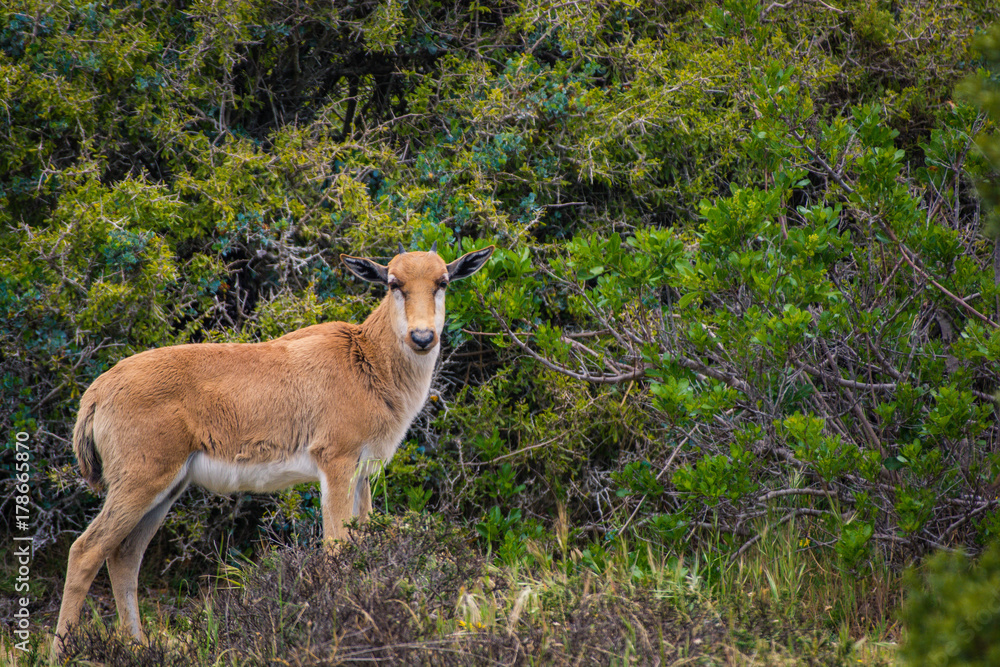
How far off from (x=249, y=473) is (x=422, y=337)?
155 centimetres

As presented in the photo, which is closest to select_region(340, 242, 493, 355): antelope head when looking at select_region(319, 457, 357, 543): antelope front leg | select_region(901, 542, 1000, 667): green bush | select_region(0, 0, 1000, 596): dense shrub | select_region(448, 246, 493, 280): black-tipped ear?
select_region(448, 246, 493, 280): black-tipped ear

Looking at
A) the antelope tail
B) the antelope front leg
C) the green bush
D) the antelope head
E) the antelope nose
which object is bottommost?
the antelope front leg

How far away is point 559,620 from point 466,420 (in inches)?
135

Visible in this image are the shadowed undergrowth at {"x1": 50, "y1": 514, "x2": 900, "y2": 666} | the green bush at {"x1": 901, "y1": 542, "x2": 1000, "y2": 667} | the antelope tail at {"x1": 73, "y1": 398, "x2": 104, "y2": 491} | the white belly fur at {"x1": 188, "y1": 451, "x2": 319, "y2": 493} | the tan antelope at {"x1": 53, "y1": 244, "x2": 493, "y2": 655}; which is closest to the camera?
the green bush at {"x1": 901, "y1": 542, "x2": 1000, "y2": 667}

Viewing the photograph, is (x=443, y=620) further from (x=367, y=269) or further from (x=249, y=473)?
(x=367, y=269)

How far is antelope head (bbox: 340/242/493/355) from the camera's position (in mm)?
6031

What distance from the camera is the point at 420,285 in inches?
244

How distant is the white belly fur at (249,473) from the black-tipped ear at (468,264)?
1705 millimetres

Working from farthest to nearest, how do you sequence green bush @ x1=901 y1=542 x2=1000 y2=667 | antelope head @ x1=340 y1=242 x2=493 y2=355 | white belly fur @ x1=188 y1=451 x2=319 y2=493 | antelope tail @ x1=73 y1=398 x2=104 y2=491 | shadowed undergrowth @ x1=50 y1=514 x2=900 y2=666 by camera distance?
antelope head @ x1=340 y1=242 x2=493 y2=355 < white belly fur @ x1=188 y1=451 x2=319 y2=493 < antelope tail @ x1=73 y1=398 x2=104 y2=491 < shadowed undergrowth @ x1=50 y1=514 x2=900 y2=666 < green bush @ x1=901 y1=542 x2=1000 y2=667

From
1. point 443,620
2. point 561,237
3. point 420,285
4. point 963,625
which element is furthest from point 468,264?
point 963,625

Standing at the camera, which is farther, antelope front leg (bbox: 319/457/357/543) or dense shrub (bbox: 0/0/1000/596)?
antelope front leg (bbox: 319/457/357/543)

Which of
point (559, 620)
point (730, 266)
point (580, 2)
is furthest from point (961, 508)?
point (580, 2)

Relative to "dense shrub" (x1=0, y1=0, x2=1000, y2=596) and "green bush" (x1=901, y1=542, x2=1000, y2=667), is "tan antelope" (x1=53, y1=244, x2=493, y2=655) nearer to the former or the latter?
"dense shrub" (x1=0, y1=0, x2=1000, y2=596)

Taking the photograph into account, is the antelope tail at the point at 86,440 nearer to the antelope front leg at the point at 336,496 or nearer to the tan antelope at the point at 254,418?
the tan antelope at the point at 254,418
